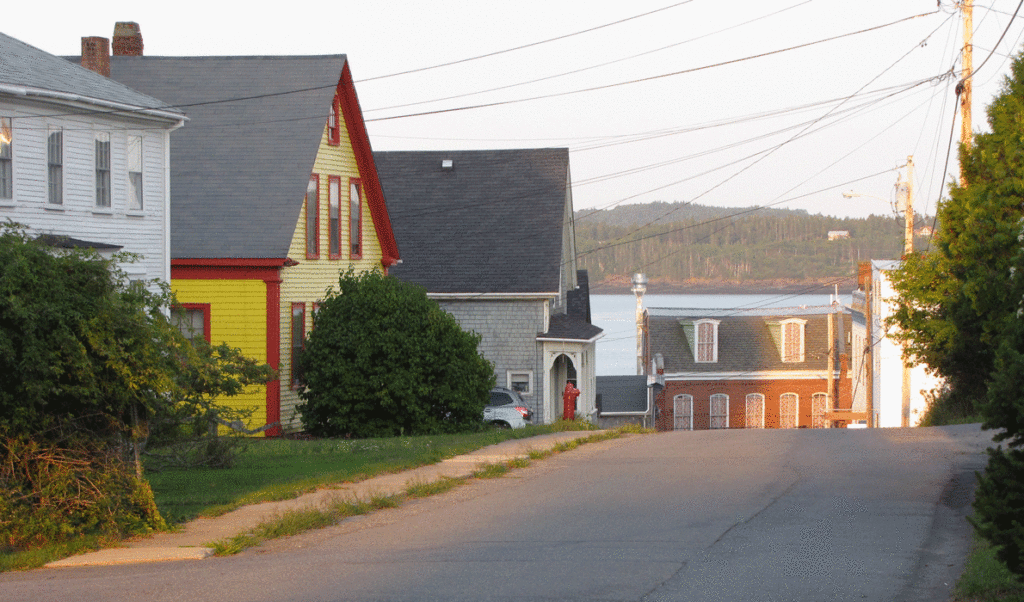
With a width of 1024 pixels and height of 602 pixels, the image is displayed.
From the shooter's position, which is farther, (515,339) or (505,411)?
(515,339)

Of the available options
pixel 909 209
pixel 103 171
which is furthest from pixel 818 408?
pixel 103 171

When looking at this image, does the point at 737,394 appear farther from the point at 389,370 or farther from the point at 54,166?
the point at 54,166

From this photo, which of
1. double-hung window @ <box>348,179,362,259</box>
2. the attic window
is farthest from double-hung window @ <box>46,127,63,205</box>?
the attic window

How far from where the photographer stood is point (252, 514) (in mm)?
12188

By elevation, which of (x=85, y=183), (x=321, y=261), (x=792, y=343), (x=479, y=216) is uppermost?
(x=479, y=216)

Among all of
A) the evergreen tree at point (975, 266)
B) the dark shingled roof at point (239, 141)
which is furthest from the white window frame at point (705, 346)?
the evergreen tree at point (975, 266)

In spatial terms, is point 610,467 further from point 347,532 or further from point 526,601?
point 526,601

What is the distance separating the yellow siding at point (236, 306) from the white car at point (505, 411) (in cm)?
674

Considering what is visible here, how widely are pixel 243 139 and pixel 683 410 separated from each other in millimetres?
28466

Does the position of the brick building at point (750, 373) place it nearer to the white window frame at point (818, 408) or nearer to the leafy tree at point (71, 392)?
the white window frame at point (818, 408)

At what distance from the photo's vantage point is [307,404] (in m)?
25.2

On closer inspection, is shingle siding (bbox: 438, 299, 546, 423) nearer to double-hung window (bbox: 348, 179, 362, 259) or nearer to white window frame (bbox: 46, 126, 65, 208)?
double-hung window (bbox: 348, 179, 362, 259)

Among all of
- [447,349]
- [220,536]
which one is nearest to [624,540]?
[220,536]

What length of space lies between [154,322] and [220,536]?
2458 mm
